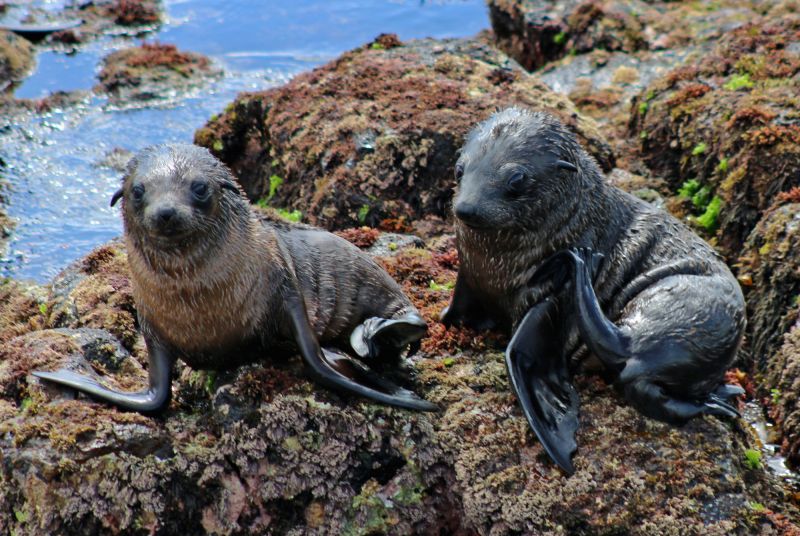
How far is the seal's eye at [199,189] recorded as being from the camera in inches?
220

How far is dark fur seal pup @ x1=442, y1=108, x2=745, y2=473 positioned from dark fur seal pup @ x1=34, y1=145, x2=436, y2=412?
70 centimetres

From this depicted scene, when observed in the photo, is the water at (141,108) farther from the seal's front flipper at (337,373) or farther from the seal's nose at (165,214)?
the seal's nose at (165,214)

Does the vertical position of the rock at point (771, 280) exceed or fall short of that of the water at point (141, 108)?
it exceeds it

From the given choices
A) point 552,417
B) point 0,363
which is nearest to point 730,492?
point 552,417

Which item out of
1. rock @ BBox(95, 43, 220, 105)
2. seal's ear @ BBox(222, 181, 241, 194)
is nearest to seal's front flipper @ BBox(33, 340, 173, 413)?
seal's ear @ BBox(222, 181, 241, 194)

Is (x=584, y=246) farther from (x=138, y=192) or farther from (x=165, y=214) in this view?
(x=138, y=192)

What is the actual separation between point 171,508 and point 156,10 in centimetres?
1693

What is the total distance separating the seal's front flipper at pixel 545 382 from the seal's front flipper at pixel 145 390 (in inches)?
82.8

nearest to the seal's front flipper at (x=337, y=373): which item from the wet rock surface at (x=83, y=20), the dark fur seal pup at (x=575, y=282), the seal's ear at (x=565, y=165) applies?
the dark fur seal pup at (x=575, y=282)

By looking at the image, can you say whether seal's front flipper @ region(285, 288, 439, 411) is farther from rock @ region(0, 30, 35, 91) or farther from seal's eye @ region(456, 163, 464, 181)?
rock @ region(0, 30, 35, 91)

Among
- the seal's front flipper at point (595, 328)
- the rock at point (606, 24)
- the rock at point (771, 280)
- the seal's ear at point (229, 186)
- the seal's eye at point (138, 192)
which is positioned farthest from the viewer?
the rock at point (606, 24)

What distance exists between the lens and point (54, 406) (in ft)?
19.0

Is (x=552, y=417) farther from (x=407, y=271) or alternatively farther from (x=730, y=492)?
(x=407, y=271)

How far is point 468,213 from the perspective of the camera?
19.8 ft
